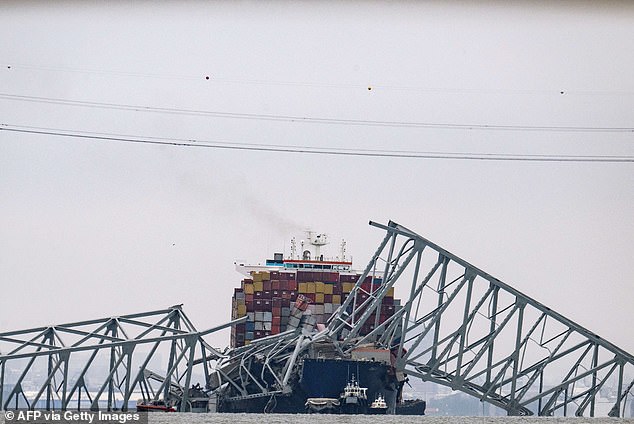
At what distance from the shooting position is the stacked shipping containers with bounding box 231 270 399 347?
56.1 ft

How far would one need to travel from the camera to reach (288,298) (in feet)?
58.0

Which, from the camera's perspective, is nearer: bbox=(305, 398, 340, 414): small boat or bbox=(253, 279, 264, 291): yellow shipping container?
bbox=(305, 398, 340, 414): small boat

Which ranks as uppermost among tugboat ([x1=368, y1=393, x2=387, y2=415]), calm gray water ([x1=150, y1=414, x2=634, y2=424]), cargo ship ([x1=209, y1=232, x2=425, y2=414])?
cargo ship ([x1=209, y1=232, x2=425, y2=414])

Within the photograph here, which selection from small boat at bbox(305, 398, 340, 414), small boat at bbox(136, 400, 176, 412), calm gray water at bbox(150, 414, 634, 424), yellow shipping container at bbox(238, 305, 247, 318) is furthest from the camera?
yellow shipping container at bbox(238, 305, 247, 318)

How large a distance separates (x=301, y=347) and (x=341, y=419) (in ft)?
6.24

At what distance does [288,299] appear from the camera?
1767 cm

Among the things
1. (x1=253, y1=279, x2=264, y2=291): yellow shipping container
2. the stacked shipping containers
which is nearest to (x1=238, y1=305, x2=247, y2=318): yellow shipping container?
the stacked shipping containers

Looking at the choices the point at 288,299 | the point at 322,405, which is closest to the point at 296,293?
the point at 288,299

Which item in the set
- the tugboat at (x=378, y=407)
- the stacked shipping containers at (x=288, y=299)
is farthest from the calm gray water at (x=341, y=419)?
the stacked shipping containers at (x=288, y=299)

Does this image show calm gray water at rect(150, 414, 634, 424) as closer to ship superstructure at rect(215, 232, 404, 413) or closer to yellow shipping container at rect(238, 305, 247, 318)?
ship superstructure at rect(215, 232, 404, 413)

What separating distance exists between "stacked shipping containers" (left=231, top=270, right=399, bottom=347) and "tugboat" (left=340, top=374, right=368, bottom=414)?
1306 mm

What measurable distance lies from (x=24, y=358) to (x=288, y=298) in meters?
4.42

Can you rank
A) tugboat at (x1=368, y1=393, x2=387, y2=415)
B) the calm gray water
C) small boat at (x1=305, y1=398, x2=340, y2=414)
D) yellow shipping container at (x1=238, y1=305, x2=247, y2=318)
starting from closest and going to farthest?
the calm gray water < small boat at (x1=305, y1=398, x2=340, y2=414) < tugboat at (x1=368, y1=393, x2=387, y2=415) < yellow shipping container at (x1=238, y1=305, x2=247, y2=318)

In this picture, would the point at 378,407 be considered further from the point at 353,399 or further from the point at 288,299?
the point at 288,299
